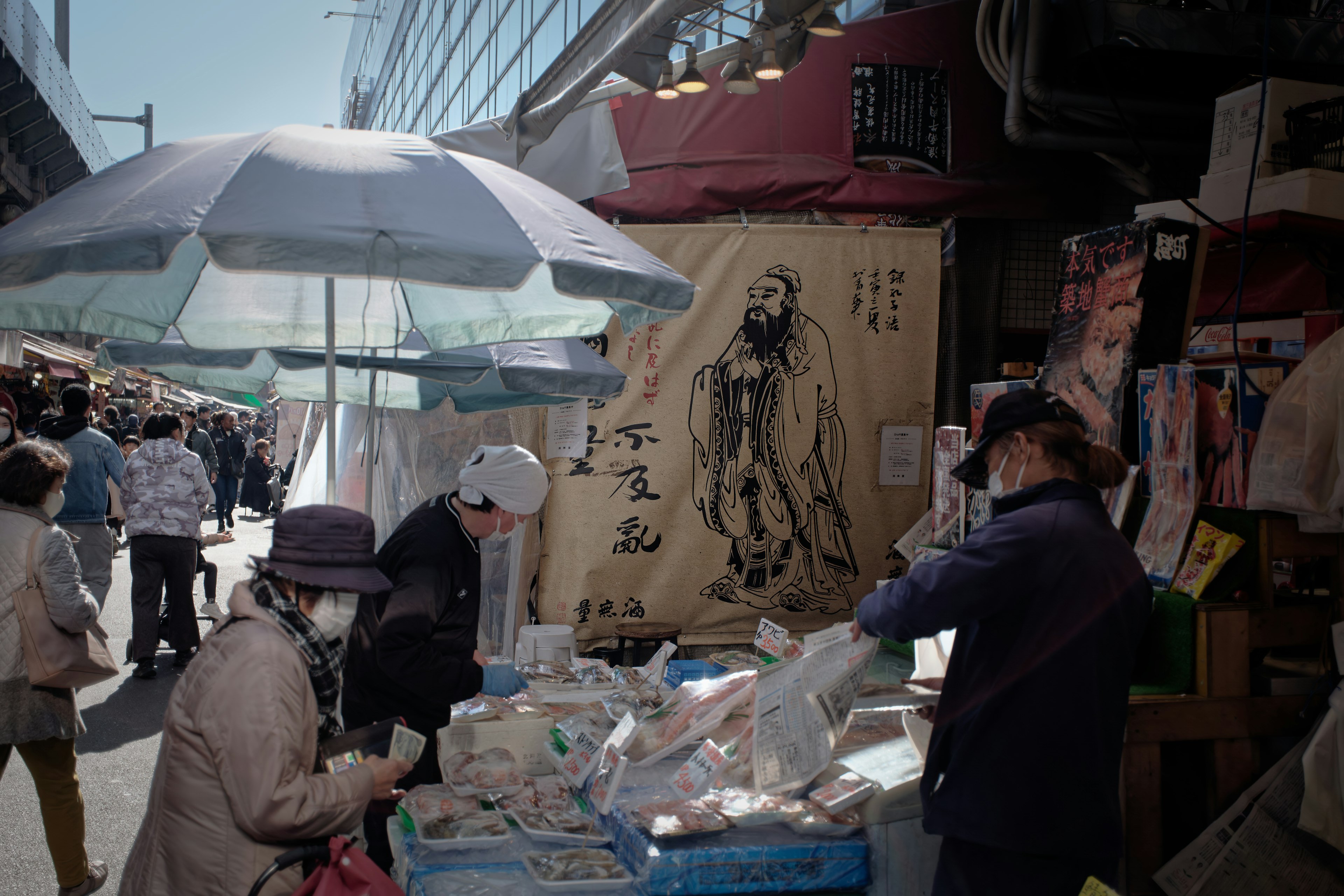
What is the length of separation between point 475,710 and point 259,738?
189 centimetres

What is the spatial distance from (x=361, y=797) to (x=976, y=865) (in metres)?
1.60

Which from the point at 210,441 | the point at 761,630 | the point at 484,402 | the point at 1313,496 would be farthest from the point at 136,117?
the point at 1313,496

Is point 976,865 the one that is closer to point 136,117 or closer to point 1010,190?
point 1010,190

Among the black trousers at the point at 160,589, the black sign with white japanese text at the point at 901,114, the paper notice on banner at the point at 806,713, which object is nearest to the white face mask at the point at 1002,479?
the paper notice on banner at the point at 806,713

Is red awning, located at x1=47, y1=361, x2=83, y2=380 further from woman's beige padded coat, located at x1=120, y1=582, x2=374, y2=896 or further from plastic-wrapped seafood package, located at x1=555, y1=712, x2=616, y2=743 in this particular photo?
woman's beige padded coat, located at x1=120, y1=582, x2=374, y2=896

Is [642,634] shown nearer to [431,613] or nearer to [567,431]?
[567,431]

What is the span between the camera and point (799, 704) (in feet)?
9.27

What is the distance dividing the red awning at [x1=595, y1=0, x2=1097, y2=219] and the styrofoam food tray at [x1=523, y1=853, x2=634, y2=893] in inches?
201

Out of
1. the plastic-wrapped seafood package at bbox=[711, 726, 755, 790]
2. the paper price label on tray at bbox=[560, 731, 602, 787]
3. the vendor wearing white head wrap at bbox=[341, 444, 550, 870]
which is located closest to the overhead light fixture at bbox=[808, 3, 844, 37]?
the vendor wearing white head wrap at bbox=[341, 444, 550, 870]

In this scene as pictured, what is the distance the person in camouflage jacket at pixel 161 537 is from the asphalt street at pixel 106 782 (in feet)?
1.08

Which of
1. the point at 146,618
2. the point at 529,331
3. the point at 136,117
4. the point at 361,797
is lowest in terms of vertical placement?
the point at 146,618

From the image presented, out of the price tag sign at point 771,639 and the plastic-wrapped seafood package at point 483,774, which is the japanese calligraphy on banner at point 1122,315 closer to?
the price tag sign at point 771,639

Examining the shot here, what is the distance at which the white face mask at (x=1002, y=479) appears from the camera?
8.60 feet

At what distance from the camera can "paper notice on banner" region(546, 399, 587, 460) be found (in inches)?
267
